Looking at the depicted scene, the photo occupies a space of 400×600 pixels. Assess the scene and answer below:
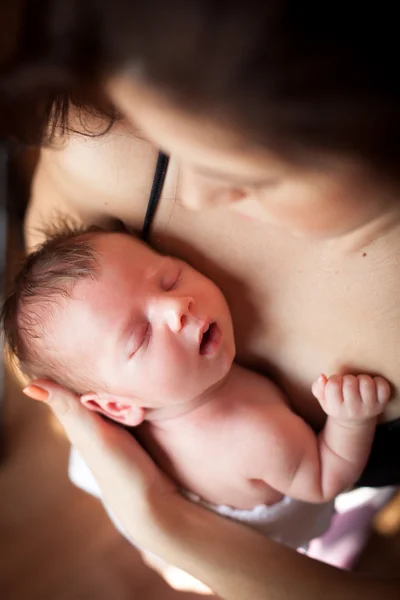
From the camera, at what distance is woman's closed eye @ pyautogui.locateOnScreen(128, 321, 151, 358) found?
2.50 feet

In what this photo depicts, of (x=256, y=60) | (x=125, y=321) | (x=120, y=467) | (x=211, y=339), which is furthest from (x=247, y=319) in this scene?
(x=256, y=60)

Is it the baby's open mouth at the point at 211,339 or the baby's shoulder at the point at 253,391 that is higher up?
the baby's open mouth at the point at 211,339

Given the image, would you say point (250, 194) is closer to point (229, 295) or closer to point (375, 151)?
point (375, 151)

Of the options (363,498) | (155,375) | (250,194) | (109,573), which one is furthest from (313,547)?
(250,194)

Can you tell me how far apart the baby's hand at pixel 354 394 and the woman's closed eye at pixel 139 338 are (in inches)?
9.5

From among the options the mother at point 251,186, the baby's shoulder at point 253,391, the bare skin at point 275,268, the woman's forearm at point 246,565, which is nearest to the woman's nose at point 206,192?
the mother at point 251,186

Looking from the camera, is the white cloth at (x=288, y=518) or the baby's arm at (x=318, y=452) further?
the white cloth at (x=288, y=518)

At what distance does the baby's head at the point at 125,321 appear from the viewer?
751mm

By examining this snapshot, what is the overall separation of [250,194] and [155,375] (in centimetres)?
35

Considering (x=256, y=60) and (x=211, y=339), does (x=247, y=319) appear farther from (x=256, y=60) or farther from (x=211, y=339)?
(x=256, y=60)

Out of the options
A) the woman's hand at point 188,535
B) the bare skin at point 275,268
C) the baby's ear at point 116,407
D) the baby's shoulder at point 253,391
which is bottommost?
the woman's hand at point 188,535

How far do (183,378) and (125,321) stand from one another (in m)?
0.11

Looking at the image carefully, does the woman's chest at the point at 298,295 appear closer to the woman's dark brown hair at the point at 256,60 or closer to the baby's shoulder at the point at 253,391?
the baby's shoulder at the point at 253,391

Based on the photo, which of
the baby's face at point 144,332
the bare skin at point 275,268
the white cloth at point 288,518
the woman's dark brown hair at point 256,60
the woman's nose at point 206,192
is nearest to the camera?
the woman's dark brown hair at point 256,60
